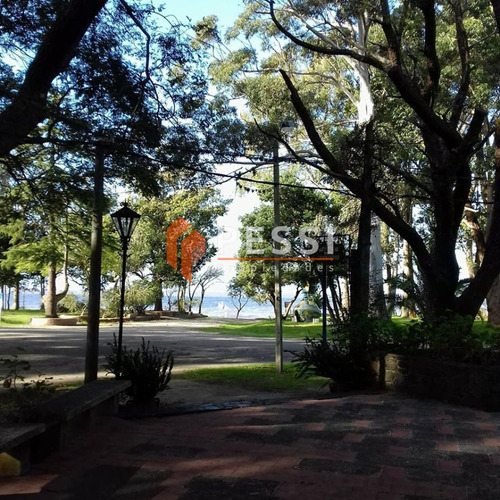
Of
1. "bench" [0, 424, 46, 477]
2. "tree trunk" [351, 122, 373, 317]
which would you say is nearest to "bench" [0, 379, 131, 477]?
"bench" [0, 424, 46, 477]

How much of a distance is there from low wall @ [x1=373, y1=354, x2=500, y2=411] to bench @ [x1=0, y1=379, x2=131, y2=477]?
150 inches

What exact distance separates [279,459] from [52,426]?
5.84 ft

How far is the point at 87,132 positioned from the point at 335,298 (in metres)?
7.06

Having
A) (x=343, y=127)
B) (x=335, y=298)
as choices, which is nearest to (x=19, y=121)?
(x=335, y=298)

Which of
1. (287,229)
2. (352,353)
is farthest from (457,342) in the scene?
(287,229)

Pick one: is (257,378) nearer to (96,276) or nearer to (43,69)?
(96,276)

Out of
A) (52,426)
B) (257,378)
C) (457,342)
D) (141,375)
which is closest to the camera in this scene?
(52,426)

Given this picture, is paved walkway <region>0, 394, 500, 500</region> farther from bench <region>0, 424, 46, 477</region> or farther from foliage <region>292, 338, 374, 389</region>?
foliage <region>292, 338, 374, 389</region>

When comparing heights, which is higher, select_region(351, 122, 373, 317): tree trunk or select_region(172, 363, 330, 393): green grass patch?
select_region(351, 122, 373, 317): tree trunk

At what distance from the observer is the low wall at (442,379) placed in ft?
21.1

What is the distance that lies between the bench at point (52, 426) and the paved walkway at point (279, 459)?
116 millimetres

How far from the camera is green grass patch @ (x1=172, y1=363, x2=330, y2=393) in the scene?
9414mm

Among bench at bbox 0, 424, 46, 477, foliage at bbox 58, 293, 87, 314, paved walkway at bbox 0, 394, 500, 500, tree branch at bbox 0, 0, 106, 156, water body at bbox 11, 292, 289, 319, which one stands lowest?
water body at bbox 11, 292, 289, 319

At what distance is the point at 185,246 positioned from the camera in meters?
37.4
